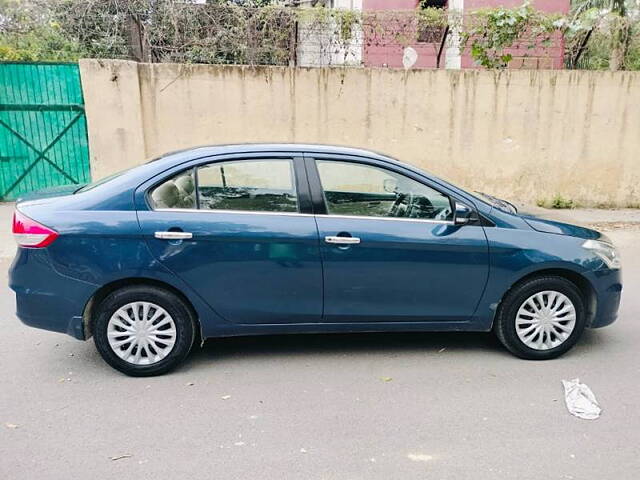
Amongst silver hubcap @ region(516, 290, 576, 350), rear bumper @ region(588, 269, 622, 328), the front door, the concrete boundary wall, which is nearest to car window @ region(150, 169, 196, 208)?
the front door

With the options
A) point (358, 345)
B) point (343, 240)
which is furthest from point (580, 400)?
point (343, 240)

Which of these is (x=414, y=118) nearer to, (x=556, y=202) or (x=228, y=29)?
(x=556, y=202)

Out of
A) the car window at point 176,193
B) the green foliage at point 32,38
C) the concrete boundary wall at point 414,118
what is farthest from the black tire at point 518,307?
the green foliage at point 32,38

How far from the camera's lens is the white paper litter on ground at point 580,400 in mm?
3299

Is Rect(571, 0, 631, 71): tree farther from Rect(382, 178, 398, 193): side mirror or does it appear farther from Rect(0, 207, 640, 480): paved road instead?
Rect(382, 178, 398, 193): side mirror

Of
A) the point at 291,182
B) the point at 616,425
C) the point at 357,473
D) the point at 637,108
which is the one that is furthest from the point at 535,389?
the point at 637,108

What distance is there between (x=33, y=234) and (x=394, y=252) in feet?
7.93

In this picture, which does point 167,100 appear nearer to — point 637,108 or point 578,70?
point 578,70

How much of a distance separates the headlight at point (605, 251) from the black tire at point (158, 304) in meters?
2.93

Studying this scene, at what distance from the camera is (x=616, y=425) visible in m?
3.18

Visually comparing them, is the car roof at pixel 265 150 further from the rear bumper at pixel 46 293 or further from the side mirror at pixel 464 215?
the rear bumper at pixel 46 293

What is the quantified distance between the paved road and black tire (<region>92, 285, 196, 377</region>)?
11 centimetres

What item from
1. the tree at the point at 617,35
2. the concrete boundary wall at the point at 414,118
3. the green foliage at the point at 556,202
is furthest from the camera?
the green foliage at the point at 556,202

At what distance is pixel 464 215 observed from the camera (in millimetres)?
3836
